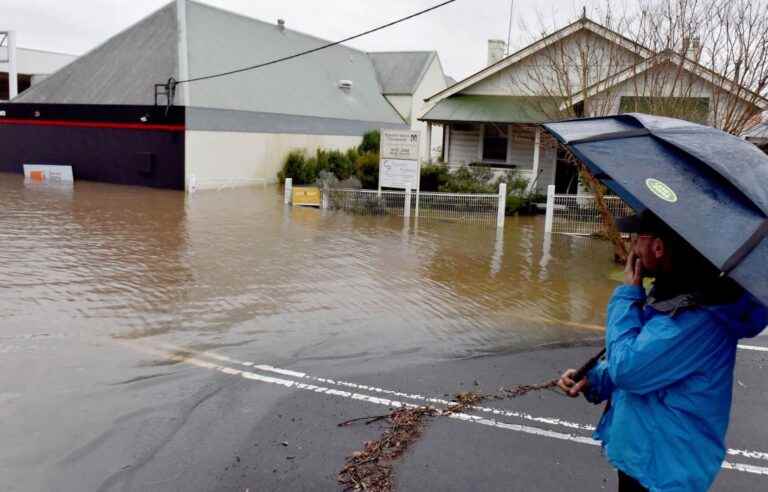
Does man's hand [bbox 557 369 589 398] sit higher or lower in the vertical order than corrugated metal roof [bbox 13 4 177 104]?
lower

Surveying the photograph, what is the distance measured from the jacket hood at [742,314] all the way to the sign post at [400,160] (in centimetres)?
1565

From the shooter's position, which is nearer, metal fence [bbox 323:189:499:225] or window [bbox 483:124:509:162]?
metal fence [bbox 323:189:499:225]

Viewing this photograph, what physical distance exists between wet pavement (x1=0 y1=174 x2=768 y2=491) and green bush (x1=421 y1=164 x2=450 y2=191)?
753cm

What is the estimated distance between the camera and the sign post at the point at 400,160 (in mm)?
18406

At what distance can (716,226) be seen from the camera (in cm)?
247

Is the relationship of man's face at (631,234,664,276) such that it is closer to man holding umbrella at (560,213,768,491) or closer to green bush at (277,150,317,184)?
man holding umbrella at (560,213,768,491)

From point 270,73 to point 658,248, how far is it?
2767 centimetres

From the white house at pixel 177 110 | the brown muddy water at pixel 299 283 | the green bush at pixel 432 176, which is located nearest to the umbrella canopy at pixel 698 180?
the brown muddy water at pixel 299 283

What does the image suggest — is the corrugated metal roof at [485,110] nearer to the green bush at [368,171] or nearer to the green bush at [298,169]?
the green bush at [368,171]

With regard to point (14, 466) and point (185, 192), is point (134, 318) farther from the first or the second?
point (185, 192)

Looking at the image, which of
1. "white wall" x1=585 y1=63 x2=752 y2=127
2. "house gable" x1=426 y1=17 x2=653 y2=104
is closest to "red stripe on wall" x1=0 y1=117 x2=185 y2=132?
"house gable" x1=426 y1=17 x2=653 y2=104

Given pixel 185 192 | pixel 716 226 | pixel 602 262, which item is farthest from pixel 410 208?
pixel 716 226

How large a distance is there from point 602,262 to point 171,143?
1537 cm

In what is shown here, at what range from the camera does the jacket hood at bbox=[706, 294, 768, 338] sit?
264 cm
